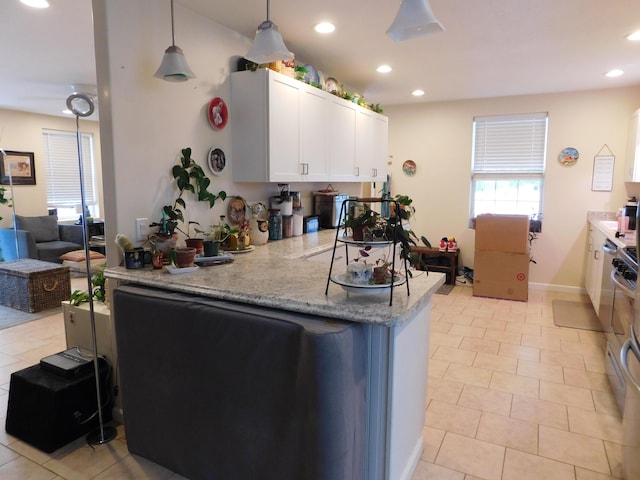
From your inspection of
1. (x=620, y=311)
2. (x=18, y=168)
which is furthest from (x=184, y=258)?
(x=18, y=168)

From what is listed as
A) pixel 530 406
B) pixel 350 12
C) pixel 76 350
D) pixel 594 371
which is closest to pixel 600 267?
pixel 594 371

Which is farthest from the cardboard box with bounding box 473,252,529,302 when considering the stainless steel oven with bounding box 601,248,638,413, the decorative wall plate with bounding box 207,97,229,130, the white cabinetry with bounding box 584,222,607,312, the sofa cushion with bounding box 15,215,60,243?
the sofa cushion with bounding box 15,215,60,243

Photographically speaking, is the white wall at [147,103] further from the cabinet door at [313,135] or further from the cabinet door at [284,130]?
the cabinet door at [313,135]

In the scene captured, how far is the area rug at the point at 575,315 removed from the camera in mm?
4047

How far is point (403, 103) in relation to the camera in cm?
578

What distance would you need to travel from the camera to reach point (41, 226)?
6.29 metres

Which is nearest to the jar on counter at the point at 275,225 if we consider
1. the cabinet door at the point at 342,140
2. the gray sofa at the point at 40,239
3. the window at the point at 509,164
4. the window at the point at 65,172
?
the cabinet door at the point at 342,140

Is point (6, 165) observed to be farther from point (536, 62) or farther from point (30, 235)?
point (536, 62)

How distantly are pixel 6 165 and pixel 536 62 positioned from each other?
691 centimetres

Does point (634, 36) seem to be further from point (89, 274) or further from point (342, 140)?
point (89, 274)

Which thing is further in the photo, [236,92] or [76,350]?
[236,92]

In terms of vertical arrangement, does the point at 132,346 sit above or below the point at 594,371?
above

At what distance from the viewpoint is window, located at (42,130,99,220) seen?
6.91m

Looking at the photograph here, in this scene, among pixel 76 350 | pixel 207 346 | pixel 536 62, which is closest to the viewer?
pixel 207 346
